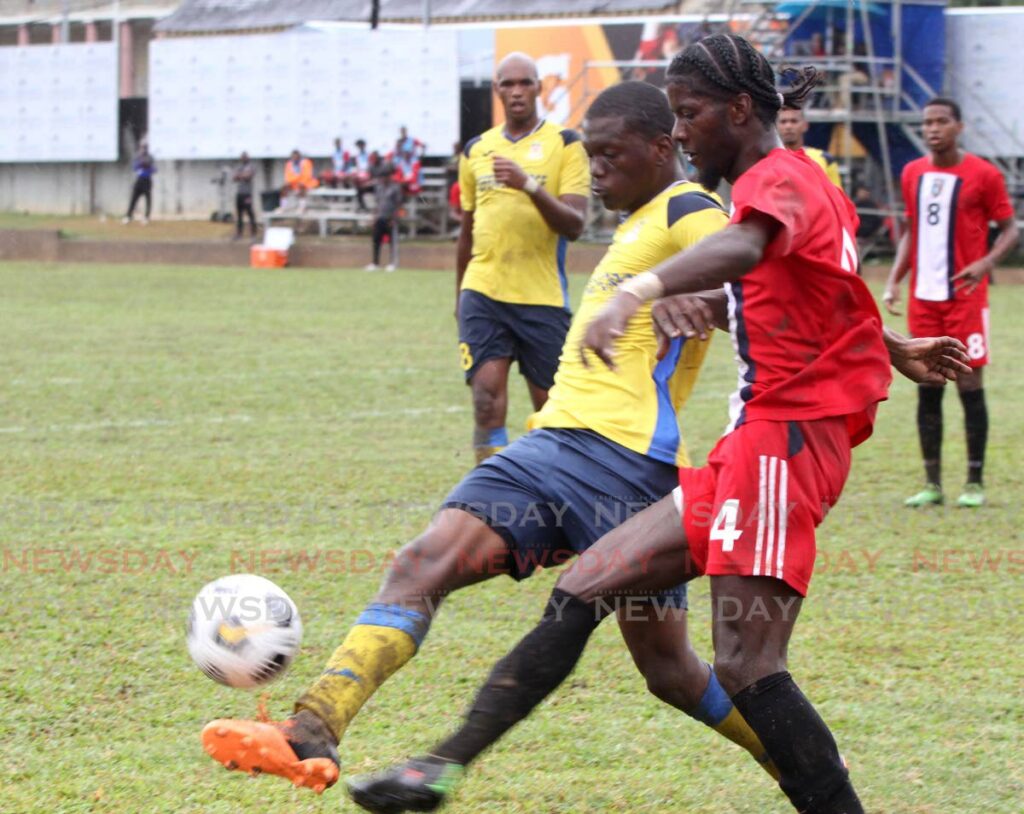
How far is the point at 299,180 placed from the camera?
33.8 m

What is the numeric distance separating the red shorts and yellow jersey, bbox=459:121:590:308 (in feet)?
6.29

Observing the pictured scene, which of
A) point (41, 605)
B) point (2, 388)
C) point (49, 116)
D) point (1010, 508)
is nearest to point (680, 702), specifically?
point (41, 605)

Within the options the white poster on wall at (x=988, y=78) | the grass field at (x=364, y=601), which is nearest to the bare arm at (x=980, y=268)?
the grass field at (x=364, y=601)

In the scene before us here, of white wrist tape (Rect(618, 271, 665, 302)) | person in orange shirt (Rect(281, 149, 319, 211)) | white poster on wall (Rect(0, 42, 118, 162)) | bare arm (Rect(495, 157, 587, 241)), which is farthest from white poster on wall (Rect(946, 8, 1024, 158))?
white wrist tape (Rect(618, 271, 665, 302))

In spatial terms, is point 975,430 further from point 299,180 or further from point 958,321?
point 299,180

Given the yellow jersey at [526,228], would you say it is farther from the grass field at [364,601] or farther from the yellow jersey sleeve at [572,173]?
the grass field at [364,601]

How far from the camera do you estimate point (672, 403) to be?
425 cm

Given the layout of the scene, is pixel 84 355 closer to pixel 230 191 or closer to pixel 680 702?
pixel 680 702

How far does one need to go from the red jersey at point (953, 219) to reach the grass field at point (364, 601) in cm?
121

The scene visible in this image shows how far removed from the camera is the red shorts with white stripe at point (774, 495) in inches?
135

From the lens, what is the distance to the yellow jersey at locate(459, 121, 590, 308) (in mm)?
7945

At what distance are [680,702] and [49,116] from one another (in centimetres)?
3942

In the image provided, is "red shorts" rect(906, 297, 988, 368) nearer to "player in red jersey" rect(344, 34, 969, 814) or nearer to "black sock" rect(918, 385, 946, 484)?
"black sock" rect(918, 385, 946, 484)

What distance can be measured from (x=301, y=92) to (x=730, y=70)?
33.2 metres
